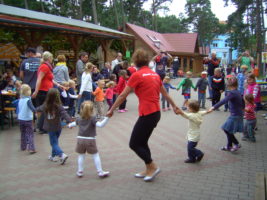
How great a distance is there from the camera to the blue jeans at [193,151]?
4898 millimetres

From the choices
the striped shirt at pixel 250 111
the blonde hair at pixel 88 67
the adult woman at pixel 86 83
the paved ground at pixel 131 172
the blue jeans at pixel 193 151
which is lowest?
the paved ground at pixel 131 172

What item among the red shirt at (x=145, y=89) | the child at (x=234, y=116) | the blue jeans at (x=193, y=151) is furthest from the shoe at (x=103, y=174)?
the child at (x=234, y=116)

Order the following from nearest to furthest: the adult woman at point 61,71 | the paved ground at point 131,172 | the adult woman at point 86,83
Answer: the paved ground at point 131,172 → the adult woman at point 61,71 → the adult woman at point 86,83

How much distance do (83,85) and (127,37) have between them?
10.6m

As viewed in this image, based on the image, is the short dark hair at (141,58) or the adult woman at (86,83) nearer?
the short dark hair at (141,58)

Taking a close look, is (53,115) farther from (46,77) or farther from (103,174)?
(46,77)

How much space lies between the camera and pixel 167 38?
4006 cm

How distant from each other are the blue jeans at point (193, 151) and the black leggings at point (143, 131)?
103 cm

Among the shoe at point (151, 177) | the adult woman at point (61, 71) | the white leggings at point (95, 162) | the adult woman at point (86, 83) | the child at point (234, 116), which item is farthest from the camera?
the adult woman at point (86, 83)

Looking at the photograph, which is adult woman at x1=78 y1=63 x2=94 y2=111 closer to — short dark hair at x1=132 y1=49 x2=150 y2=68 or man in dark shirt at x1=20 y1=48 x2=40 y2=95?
man in dark shirt at x1=20 y1=48 x2=40 y2=95

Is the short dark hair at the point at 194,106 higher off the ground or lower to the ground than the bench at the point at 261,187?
higher

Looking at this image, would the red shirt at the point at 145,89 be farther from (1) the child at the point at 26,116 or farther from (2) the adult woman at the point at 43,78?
(2) the adult woman at the point at 43,78

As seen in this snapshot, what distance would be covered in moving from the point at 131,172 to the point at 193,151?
117cm

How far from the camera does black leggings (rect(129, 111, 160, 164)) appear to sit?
401 centimetres
